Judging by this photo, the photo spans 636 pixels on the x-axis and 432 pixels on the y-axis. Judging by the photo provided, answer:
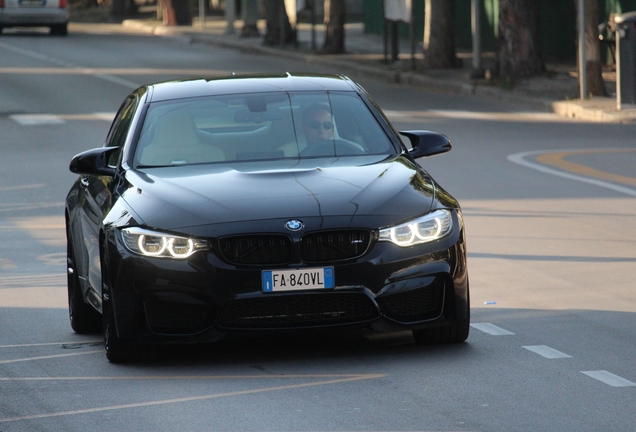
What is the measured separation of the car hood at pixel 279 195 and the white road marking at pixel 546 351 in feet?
3.08

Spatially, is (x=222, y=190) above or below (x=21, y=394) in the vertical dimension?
above

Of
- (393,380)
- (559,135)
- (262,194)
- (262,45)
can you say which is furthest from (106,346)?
(262,45)

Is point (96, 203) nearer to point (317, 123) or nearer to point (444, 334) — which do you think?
point (317, 123)

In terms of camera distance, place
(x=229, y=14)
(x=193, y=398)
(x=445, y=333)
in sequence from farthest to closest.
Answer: (x=229, y=14) < (x=445, y=333) < (x=193, y=398)

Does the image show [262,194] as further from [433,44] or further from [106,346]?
[433,44]

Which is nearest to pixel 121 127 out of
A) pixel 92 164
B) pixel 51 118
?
pixel 92 164

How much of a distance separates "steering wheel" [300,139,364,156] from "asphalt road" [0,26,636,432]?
3.40 ft

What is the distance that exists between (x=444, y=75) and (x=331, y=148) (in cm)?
2269

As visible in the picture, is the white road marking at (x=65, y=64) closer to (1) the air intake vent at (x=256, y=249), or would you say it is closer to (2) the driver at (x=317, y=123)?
(2) the driver at (x=317, y=123)

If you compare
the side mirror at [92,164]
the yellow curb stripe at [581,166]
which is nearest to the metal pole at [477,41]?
the yellow curb stripe at [581,166]

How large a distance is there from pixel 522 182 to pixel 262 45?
28704mm

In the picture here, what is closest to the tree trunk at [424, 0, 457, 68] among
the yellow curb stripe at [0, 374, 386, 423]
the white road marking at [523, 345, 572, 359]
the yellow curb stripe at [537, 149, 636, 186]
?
the yellow curb stripe at [537, 149, 636, 186]

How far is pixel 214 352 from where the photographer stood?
7.45 metres

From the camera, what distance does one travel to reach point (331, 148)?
315 inches
